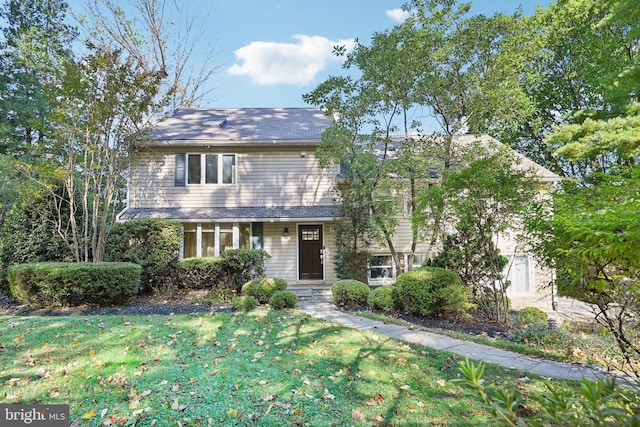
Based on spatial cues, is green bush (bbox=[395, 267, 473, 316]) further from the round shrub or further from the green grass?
the green grass

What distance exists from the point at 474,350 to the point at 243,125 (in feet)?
39.5

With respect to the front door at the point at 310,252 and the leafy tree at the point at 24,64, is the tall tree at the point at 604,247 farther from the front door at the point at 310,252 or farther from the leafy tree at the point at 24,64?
the leafy tree at the point at 24,64

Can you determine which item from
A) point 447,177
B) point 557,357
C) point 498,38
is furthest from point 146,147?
point 557,357

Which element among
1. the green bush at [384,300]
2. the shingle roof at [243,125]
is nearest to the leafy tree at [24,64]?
the shingle roof at [243,125]

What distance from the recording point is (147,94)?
1007 centimetres

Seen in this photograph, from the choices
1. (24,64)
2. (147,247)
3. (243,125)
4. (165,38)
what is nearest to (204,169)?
(243,125)

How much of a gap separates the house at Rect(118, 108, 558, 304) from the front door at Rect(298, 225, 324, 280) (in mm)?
38

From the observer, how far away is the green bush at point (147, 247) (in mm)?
9352

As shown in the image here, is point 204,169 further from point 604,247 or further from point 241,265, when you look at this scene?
point 604,247

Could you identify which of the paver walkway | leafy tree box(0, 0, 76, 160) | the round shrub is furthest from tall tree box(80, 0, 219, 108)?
the round shrub

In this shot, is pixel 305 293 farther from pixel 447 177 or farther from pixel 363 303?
pixel 447 177

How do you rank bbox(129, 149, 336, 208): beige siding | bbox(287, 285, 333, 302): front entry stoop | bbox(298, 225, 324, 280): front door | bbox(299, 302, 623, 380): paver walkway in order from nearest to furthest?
bbox(299, 302, 623, 380): paver walkway
bbox(287, 285, 333, 302): front entry stoop
bbox(129, 149, 336, 208): beige siding
bbox(298, 225, 324, 280): front door

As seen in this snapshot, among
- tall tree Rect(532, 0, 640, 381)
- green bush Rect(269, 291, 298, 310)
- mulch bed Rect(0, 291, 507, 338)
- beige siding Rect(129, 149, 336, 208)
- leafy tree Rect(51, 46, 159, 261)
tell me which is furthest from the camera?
beige siding Rect(129, 149, 336, 208)

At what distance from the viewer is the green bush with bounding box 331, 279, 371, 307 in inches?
324
